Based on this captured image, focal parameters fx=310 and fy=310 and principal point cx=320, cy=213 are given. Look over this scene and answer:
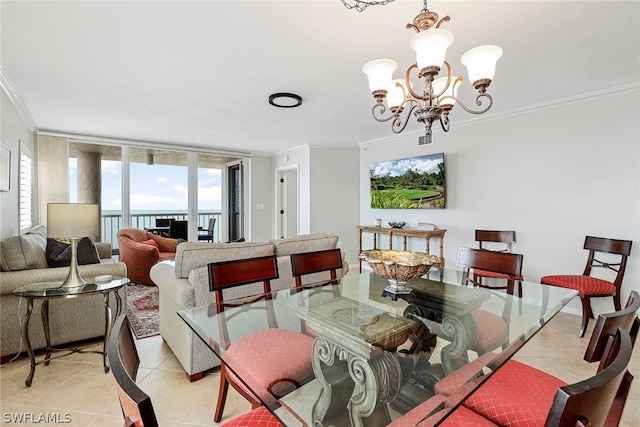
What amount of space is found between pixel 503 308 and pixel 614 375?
131cm

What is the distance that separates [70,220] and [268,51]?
192 centimetres

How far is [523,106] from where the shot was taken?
3572 millimetres

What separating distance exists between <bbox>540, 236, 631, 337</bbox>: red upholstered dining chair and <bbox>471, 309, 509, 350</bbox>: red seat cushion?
1.53 m

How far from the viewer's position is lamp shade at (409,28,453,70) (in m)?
1.58

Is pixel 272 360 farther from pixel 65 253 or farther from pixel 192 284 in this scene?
pixel 65 253

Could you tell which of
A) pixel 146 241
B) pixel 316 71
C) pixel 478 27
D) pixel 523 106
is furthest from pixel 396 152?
pixel 146 241

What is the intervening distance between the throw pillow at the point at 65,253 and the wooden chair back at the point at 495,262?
3136mm

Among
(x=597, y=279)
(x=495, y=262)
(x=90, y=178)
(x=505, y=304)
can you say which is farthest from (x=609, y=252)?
(x=90, y=178)

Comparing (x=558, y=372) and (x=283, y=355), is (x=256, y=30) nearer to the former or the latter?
(x=283, y=355)

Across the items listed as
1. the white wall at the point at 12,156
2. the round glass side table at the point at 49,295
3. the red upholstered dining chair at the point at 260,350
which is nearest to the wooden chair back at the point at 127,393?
the red upholstered dining chair at the point at 260,350

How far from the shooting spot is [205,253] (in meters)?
2.20

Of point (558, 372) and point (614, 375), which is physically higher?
point (614, 375)

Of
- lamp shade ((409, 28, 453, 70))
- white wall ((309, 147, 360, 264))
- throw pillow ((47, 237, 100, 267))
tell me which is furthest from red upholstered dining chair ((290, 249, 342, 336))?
white wall ((309, 147, 360, 264))

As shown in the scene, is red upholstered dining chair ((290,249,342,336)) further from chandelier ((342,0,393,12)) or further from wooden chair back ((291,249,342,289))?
chandelier ((342,0,393,12))
